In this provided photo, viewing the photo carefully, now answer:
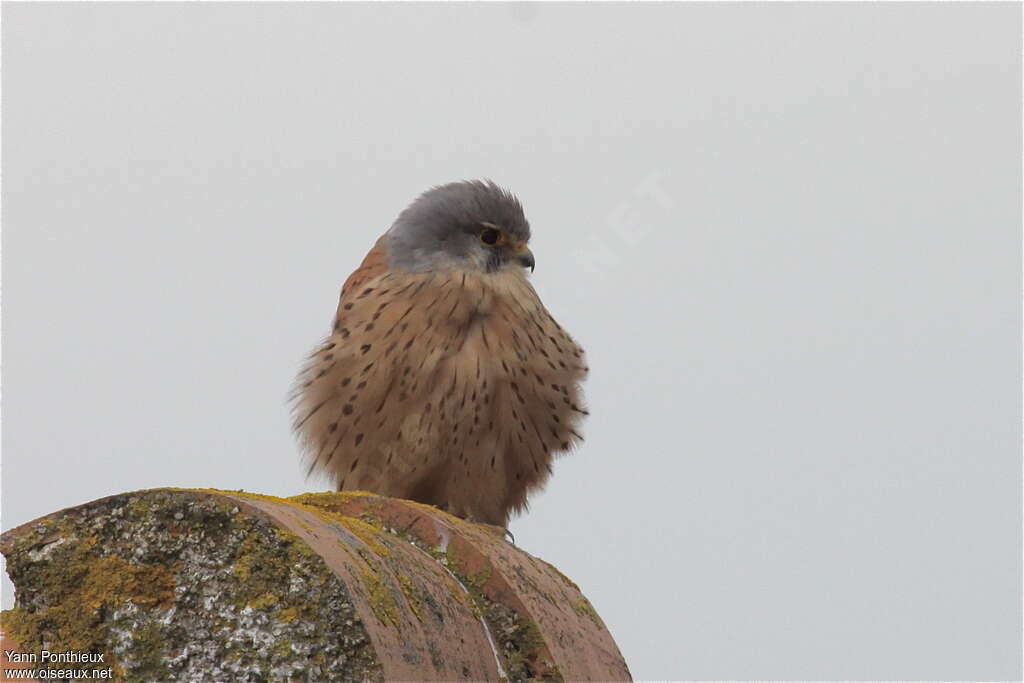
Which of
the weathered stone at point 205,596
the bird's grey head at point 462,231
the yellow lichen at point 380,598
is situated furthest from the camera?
the bird's grey head at point 462,231

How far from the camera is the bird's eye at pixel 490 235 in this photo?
19.4ft

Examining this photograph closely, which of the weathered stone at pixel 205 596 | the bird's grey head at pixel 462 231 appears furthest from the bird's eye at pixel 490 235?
the weathered stone at pixel 205 596

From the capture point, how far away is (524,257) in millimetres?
5895

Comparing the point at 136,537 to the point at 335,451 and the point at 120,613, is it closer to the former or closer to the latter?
the point at 120,613

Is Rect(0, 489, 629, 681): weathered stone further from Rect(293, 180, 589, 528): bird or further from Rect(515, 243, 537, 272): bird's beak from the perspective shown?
Rect(515, 243, 537, 272): bird's beak

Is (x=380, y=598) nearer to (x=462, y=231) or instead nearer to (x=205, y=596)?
(x=205, y=596)

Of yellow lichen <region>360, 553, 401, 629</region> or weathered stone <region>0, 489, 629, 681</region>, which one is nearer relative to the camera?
weathered stone <region>0, 489, 629, 681</region>

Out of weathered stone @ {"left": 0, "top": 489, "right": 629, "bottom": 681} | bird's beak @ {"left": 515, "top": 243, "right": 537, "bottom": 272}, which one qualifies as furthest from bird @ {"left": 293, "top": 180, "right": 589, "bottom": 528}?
weathered stone @ {"left": 0, "top": 489, "right": 629, "bottom": 681}

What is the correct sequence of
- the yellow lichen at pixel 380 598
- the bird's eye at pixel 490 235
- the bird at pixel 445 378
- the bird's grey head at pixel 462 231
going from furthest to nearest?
the bird's eye at pixel 490 235 → the bird's grey head at pixel 462 231 → the bird at pixel 445 378 → the yellow lichen at pixel 380 598

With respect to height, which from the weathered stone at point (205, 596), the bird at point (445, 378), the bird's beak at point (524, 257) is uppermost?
the bird's beak at point (524, 257)

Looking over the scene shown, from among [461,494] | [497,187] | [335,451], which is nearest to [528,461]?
[461,494]

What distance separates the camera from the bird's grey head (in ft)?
19.0

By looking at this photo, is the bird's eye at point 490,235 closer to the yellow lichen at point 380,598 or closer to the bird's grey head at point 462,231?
the bird's grey head at point 462,231

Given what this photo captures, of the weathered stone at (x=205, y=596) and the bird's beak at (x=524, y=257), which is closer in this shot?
the weathered stone at (x=205, y=596)
